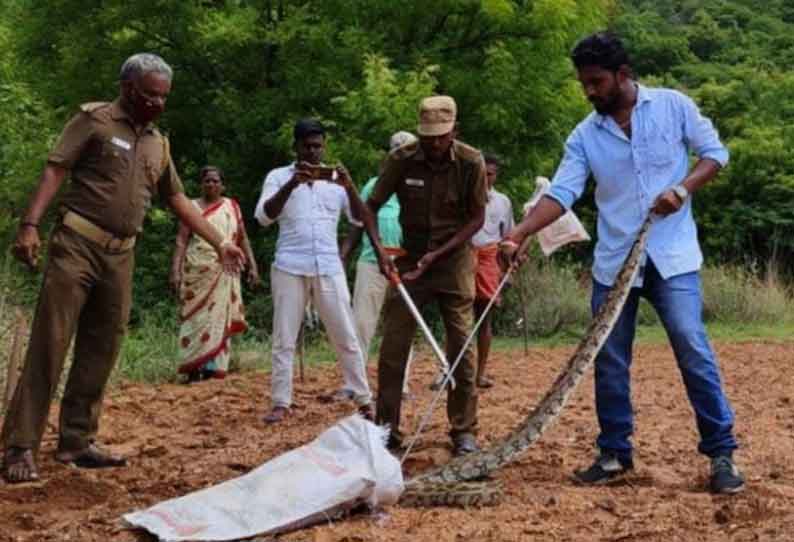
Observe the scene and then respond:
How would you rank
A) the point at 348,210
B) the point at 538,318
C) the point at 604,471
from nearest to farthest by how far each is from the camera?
the point at 604,471, the point at 348,210, the point at 538,318

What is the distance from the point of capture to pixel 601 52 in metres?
5.68

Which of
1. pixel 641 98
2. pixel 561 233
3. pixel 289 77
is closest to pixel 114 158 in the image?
pixel 641 98

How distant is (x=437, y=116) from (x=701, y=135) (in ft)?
4.92

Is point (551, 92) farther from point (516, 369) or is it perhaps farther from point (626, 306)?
point (626, 306)

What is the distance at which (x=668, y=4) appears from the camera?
39.1m

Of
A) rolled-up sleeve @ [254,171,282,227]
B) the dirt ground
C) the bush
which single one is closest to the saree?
the dirt ground

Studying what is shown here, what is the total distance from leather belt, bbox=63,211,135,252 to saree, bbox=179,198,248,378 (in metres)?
4.26

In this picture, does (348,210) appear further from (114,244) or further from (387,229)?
(114,244)

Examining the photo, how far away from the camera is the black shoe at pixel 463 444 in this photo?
6711 millimetres

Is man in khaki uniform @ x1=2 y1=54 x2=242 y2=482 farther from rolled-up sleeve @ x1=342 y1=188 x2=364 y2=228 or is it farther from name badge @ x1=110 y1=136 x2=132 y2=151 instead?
rolled-up sleeve @ x1=342 y1=188 x2=364 y2=228

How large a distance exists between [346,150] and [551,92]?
3.48 meters

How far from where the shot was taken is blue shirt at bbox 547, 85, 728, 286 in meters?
5.71

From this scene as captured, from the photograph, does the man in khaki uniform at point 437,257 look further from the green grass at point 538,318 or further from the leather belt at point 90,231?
the green grass at point 538,318

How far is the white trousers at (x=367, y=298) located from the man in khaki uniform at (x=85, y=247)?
2.97 m
